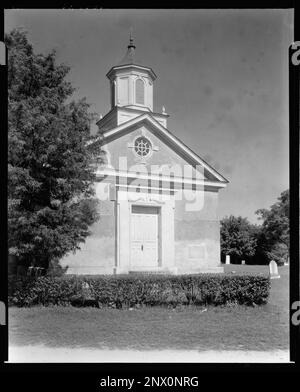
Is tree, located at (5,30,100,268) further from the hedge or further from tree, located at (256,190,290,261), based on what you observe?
tree, located at (256,190,290,261)

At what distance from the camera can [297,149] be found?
20.3ft

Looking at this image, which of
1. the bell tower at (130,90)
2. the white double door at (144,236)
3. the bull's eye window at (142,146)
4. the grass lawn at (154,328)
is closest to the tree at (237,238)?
the white double door at (144,236)

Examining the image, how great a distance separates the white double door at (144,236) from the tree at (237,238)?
1409cm

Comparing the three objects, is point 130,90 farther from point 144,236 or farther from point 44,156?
point 44,156

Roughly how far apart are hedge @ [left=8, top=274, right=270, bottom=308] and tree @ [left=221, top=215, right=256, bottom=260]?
704 inches

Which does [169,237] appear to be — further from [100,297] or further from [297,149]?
[297,149]

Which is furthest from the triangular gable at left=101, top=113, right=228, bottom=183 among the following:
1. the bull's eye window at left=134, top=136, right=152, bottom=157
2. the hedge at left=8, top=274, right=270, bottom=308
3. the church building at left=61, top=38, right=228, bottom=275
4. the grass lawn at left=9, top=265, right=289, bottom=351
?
the grass lawn at left=9, top=265, right=289, bottom=351

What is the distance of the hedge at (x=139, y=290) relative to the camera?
9.62 m

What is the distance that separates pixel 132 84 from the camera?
16859 mm

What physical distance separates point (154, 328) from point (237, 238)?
73.1ft

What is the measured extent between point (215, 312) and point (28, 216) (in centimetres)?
513

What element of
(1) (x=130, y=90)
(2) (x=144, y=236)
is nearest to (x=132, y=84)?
(1) (x=130, y=90)

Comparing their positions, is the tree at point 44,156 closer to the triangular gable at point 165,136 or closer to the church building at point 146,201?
the church building at point 146,201
